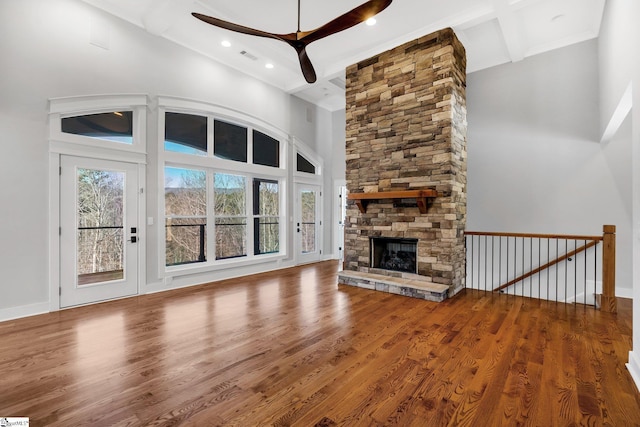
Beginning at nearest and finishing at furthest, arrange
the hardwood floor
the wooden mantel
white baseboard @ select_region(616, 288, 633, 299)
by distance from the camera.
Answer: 1. the hardwood floor
2. the wooden mantel
3. white baseboard @ select_region(616, 288, 633, 299)

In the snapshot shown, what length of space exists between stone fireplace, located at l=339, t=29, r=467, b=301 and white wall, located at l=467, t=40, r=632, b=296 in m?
1.29

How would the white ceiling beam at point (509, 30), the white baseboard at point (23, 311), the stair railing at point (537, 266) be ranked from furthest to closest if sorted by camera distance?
the stair railing at point (537, 266) < the white ceiling beam at point (509, 30) < the white baseboard at point (23, 311)

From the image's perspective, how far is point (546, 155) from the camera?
5.57 metres

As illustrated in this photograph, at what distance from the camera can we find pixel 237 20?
187 inches

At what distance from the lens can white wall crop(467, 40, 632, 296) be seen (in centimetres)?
505

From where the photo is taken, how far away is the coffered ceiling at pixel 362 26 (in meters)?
4.37

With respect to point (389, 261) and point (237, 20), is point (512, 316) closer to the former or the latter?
point (389, 261)

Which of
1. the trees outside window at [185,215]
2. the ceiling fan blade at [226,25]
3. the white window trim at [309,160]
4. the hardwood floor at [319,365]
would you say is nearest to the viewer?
the hardwood floor at [319,365]

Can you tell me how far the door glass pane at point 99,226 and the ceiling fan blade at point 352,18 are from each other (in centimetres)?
351

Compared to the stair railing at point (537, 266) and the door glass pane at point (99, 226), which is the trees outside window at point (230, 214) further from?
the stair railing at point (537, 266)

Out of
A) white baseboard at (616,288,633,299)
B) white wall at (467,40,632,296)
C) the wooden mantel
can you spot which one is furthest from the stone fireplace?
white baseboard at (616,288,633,299)

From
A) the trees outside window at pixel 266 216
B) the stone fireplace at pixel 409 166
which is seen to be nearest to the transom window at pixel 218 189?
the trees outside window at pixel 266 216

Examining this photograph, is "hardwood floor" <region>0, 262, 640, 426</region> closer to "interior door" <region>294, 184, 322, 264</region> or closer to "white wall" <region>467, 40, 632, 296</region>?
"white wall" <region>467, 40, 632, 296</region>

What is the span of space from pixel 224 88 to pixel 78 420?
18.2ft
